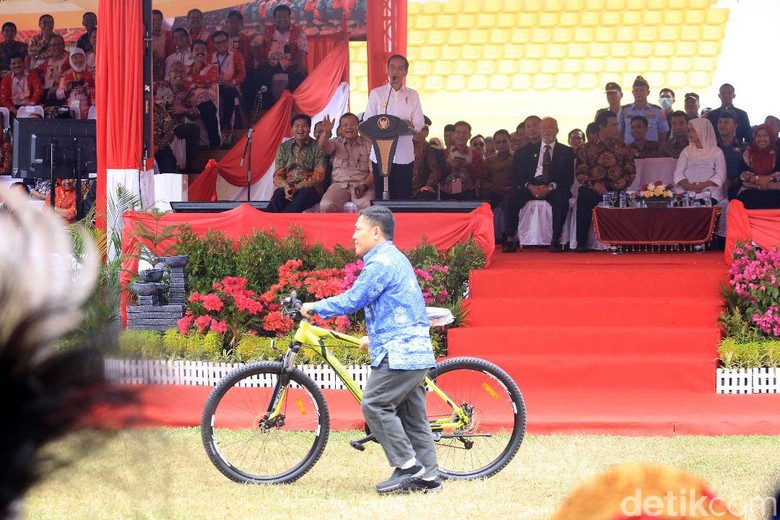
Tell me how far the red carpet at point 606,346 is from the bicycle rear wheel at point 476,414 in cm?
133

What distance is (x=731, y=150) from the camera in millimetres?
13500

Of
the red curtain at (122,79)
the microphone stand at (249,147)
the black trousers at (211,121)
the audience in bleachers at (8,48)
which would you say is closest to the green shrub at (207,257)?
the red curtain at (122,79)

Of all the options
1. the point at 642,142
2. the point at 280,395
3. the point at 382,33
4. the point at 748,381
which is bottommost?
the point at 748,381

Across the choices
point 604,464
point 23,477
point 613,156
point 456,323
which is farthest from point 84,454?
point 613,156

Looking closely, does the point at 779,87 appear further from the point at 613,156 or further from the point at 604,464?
the point at 604,464

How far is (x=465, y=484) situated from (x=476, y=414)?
0.39 metres

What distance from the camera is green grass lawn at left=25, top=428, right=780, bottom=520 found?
5.80 metres

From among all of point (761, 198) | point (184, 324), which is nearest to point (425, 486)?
point (184, 324)

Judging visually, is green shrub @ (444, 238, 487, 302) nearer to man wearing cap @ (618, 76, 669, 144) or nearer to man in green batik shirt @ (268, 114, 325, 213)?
man in green batik shirt @ (268, 114, 325, 213)

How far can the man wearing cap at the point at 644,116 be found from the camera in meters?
14.4

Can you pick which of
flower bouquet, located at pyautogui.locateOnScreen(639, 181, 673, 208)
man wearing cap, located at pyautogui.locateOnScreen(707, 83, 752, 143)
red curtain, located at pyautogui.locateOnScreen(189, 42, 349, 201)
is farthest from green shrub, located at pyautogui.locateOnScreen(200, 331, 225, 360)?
man wearing cap, located at pyautogui.locateOnScreen(707, 83, 752, 143)

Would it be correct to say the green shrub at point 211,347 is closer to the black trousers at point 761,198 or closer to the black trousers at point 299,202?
the black trousers at point 299,202

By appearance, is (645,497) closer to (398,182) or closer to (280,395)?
(280,395)

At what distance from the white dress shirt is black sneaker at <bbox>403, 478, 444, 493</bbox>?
271 inches
